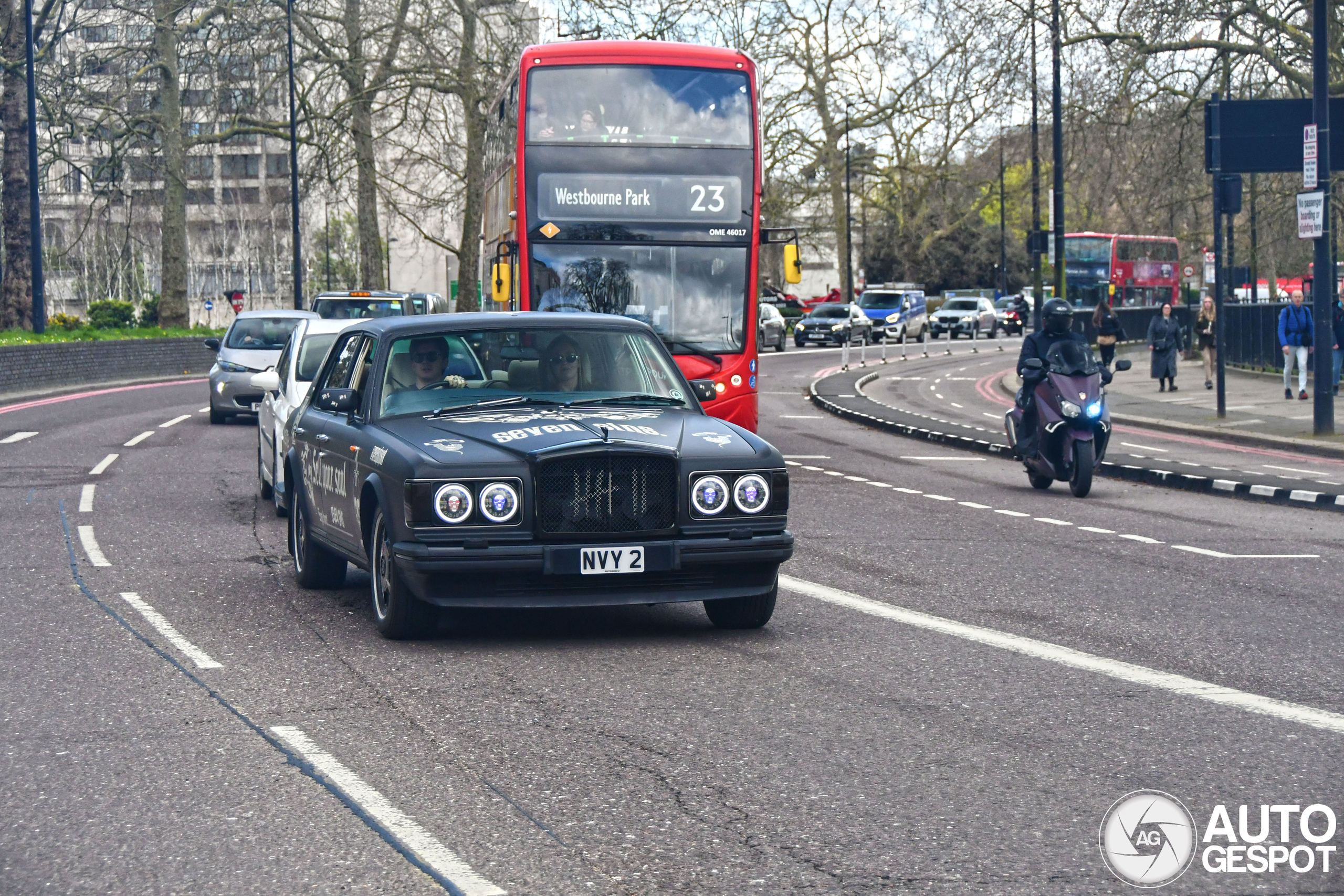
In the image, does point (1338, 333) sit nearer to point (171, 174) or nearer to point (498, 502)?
point (498, 502)

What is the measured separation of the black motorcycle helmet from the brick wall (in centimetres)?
2353

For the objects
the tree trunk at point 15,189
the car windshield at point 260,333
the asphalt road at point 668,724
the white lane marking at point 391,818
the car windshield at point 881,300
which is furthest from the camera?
the car windshield at point 881,300

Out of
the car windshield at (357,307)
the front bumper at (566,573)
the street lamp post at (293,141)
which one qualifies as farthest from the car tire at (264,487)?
the street lamp post at (293,141)

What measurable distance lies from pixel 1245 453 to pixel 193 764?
17992 mm

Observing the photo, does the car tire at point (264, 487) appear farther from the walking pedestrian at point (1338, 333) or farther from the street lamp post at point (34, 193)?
the street lamp post at point (34, 193)

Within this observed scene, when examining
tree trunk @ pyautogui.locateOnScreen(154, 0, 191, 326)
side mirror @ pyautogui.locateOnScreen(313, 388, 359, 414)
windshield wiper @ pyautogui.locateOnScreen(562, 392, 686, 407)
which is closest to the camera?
windshield wiper @ pyautogui.locateOnScreen(562, 392, 686, 407)

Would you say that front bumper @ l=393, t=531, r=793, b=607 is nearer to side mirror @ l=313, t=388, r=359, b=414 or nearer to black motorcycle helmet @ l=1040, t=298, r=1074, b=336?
side mirror @ l=313, t=388, r=359, b=414

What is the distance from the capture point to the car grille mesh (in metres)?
7.82

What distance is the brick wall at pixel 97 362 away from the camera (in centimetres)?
3453

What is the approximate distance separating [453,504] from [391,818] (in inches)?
106

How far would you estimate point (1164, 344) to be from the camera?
33.3 meters

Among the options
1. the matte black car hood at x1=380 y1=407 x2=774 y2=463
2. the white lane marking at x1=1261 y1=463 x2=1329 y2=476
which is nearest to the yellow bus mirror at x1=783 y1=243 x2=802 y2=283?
the white lane marking at x1=1261 y1=463 x2=1329 y2=476

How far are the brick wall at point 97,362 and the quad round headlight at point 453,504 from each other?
2817cm

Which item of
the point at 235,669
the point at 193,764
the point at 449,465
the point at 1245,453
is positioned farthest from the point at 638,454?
the point at 1245,453
